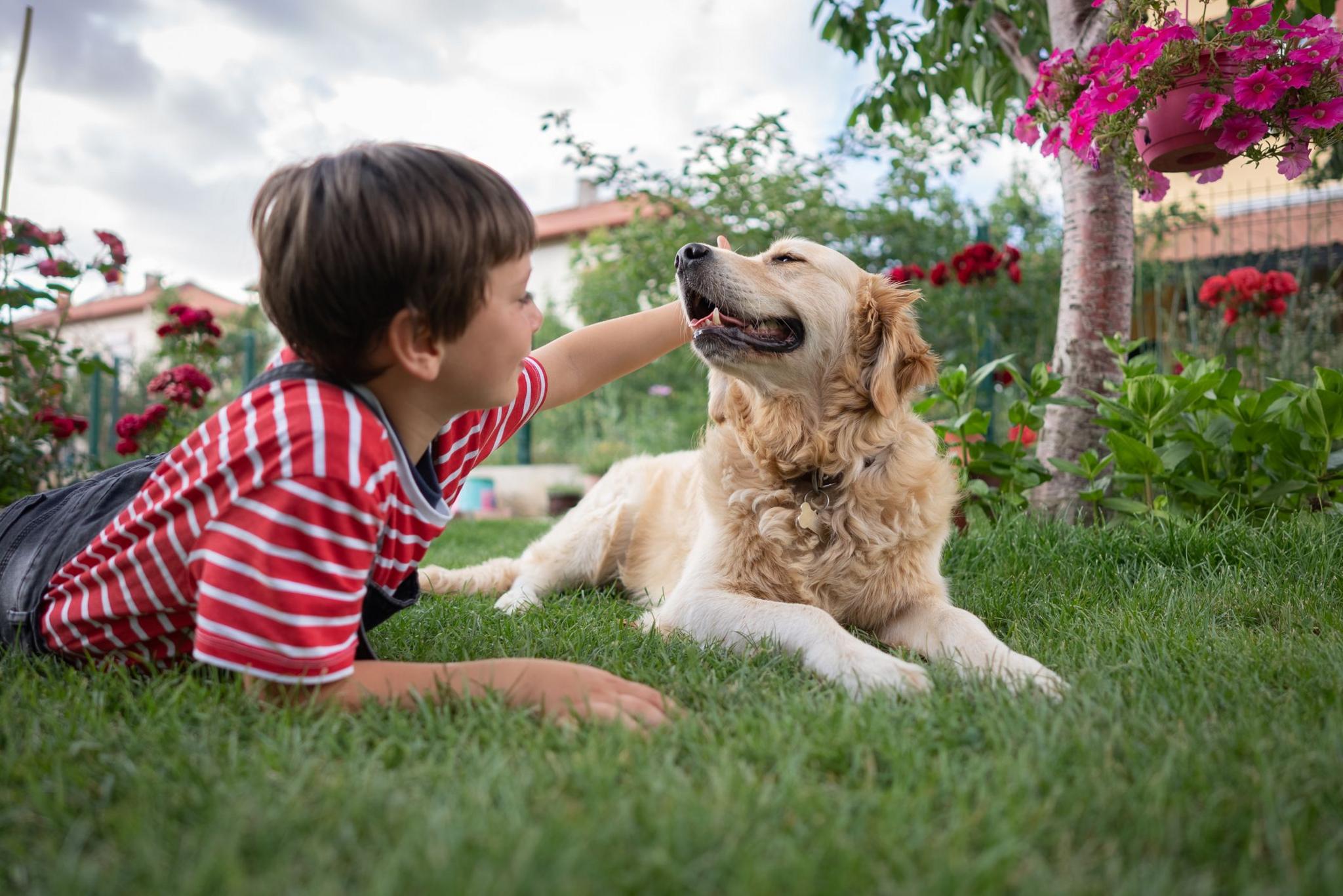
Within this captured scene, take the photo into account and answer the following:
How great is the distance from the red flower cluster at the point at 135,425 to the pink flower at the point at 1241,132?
520cm

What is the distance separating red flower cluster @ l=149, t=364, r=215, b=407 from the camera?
5070mm

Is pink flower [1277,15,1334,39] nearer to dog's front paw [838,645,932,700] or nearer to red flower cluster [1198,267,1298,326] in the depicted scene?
dog's front paw [838,645,932,700]

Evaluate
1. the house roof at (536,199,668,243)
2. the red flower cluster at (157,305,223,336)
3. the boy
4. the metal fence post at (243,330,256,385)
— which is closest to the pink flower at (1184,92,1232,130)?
the boy

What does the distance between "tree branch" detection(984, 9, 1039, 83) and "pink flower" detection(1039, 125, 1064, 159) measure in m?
1.14

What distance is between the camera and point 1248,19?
2400mm

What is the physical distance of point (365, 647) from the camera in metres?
1.55

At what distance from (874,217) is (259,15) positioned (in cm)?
504

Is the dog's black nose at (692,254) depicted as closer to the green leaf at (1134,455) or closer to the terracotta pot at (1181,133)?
the terracotta pot at (1181,133)

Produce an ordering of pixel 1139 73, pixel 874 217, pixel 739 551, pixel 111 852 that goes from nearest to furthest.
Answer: pixel 111 852, pixel 739 551, pixel 1139 73, pixel 874 217

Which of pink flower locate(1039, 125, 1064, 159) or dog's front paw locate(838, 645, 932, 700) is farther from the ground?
pink flower locate(1039, 125, 1064, 159)

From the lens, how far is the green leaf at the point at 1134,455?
2.93 metres

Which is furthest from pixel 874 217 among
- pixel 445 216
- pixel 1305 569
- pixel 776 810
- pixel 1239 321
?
pixel 776 810

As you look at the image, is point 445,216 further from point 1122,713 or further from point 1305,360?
point 1305,360

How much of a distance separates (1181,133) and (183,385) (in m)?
5.17
